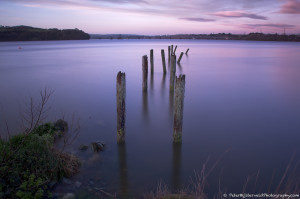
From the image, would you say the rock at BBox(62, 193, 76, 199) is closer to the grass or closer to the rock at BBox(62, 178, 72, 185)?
the grass

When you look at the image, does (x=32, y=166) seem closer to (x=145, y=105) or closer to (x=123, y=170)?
(x=123, y=170)

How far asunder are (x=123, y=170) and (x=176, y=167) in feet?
3.84

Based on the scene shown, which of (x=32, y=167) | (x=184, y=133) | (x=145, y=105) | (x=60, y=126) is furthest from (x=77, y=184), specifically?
(x=145, y=105)

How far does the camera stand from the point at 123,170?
520 cm

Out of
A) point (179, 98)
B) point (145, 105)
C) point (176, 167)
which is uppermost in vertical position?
point (179, 98)

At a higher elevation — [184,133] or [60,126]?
[60,126]

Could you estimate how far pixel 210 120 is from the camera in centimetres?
823

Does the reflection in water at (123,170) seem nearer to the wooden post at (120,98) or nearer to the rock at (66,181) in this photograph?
the wooden post at (120,98)

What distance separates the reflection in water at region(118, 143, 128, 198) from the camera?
4453 millimetres

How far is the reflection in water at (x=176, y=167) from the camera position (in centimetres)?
480

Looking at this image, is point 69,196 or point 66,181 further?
point 66,181

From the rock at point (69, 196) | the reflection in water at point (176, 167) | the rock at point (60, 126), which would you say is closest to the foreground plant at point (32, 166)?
the rock at point (69, 196)

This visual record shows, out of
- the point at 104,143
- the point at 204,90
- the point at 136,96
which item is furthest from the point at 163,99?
the point at 104,143

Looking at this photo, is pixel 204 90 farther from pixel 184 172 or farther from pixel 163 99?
pixel 184 172
